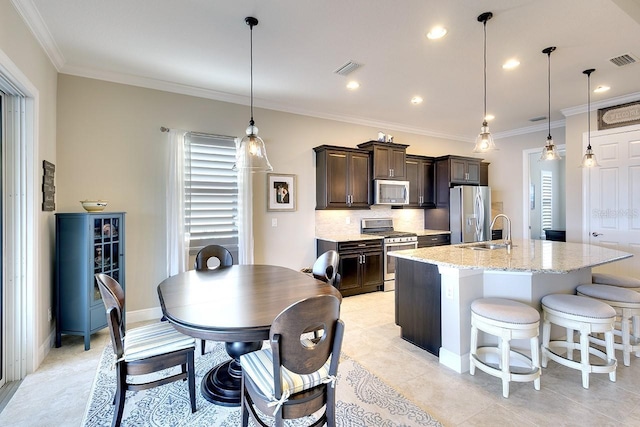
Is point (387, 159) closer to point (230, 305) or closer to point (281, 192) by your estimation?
point (281, 192)

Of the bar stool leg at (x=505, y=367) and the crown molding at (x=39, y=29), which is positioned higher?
the crown molding at (x=39, y=29)

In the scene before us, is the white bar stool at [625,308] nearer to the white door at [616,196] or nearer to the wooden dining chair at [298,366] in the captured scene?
the white door at [616,196]

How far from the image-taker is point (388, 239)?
4.91 meters

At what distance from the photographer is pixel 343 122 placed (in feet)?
16.9

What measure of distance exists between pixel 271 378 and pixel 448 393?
1459 millimetres

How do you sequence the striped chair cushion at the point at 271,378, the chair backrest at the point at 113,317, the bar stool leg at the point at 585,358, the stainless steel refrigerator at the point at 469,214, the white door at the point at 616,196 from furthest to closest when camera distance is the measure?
the stainless steel refrigerator at the point at 469,214 → the white door at the point at 616,196 → the bar stool leg at the point at 585,358 → the chair backrest at the point at 113,317 → the striped chair cushion at the point at 271,378

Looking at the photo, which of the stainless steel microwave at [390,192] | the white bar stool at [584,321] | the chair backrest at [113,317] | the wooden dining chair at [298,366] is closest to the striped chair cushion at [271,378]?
the wooden dining chair at [298,366]

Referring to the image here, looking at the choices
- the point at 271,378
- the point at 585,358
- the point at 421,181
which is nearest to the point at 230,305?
the point at 271,378

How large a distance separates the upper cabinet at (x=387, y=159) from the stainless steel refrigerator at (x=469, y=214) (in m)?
1.14

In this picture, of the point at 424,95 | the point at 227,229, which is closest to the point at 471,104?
the point at 424,95

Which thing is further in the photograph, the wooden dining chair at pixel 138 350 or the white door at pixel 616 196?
the white door at pixel 616 196

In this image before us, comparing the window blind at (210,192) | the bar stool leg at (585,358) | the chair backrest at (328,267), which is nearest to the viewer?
the bar stool leg at (585,358)

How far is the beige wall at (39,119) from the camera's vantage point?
2.15m

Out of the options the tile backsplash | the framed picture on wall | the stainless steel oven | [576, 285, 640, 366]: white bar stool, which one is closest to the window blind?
the framed picture on wall
